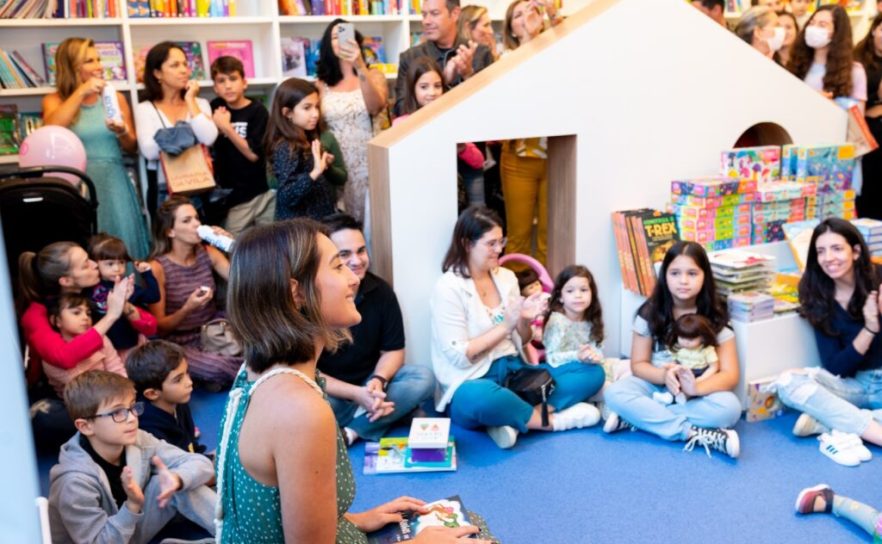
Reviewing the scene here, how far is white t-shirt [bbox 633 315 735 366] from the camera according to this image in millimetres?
3523

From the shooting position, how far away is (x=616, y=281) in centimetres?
412

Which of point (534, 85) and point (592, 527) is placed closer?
point (592, 527)

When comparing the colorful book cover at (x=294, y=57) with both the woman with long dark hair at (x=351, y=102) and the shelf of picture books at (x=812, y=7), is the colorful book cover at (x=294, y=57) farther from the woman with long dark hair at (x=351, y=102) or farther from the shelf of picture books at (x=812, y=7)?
the shelf of picture books at (x=812, y=7)

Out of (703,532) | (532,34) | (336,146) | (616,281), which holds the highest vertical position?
(532,34)

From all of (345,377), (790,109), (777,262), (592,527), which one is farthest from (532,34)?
(592,527)

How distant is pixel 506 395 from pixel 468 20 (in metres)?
2.54

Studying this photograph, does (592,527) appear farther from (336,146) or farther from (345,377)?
(336,146)

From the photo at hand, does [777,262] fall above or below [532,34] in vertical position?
below

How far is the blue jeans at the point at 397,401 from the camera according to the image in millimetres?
3434

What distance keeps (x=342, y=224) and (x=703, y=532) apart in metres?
1.72

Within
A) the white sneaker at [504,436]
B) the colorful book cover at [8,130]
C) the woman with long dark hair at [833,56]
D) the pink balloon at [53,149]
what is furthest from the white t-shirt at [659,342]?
the colorful book cover at [8,130]

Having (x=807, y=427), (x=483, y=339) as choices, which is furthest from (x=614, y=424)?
(x=807, y=427)

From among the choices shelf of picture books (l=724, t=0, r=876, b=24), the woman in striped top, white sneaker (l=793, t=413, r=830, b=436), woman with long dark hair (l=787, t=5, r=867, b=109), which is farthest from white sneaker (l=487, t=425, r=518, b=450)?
shelf of picture books (l=724, t=0, r=876, b=24)

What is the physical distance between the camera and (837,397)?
11.1 feet
